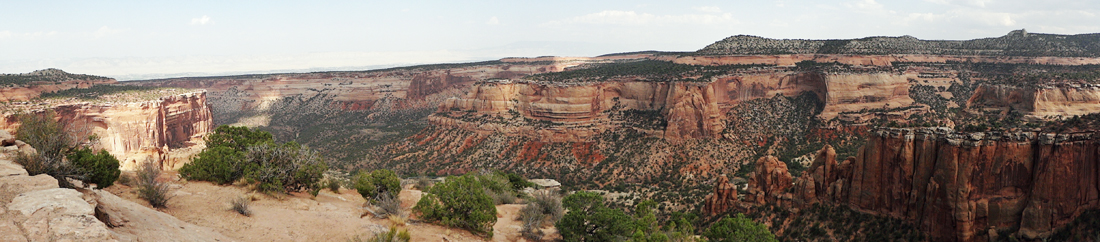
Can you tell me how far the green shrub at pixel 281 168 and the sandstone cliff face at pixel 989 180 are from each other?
28.7 m

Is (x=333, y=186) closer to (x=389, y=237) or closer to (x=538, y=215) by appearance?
(x=538, y=215)

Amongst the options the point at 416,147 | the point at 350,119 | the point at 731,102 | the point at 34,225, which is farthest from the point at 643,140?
the point at 350,119

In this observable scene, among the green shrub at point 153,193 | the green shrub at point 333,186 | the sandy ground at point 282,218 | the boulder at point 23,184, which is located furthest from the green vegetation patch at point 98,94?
the boulder at point 23,184

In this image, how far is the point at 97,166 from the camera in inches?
789

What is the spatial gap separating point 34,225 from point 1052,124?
35.7m

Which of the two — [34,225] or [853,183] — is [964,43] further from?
[34,225]

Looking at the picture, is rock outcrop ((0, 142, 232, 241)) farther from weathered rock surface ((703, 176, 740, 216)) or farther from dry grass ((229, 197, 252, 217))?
weathered rock surface ((703, 176, 740, 216))

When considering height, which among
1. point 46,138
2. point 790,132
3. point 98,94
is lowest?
point 790,132

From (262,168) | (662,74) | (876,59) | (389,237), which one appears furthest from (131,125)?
(876,59)

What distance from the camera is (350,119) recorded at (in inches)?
4186

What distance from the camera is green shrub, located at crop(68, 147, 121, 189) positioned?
19.6 metres

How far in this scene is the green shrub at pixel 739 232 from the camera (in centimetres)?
2427

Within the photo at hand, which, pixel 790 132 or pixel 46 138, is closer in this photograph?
pixel 46 138

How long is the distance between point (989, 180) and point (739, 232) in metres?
10.8
